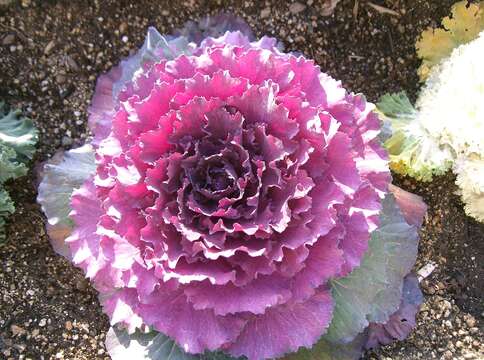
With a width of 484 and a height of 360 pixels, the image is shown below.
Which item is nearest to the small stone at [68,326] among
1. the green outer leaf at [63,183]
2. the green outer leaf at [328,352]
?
the green outer leaf at [63,183]

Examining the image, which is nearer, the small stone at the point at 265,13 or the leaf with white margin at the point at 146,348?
the leaf with white margin at the point at 146,348

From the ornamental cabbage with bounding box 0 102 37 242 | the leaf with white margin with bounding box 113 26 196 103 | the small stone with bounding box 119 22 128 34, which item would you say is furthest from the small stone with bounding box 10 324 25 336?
the small stone with bounding box 119 22 128 34

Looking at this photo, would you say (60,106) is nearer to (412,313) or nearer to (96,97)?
(96,97)

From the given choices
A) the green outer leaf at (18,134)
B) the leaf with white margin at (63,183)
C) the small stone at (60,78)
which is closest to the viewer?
the leaf with white margin at (63,183)

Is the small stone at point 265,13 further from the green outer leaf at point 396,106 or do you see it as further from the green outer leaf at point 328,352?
the green outer leaf at point 328,352

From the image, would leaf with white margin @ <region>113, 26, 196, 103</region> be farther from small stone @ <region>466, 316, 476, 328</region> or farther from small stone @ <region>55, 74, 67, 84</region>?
small stone @ <region>466, 316, 476, 328</region>

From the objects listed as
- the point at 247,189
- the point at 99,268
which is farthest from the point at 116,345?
the point at 247,189
